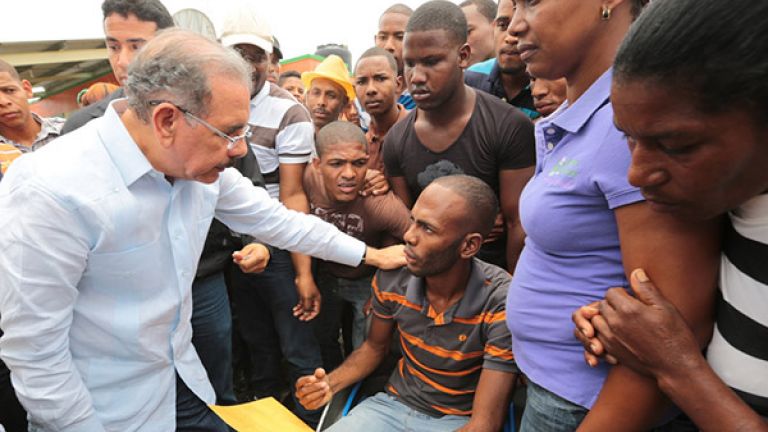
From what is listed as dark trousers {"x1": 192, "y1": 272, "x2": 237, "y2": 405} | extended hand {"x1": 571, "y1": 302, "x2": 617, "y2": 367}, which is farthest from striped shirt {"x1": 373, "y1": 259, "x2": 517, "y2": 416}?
dark trousers {"x1": 192, "y1": 272, "x2": 237, "y2": 405}

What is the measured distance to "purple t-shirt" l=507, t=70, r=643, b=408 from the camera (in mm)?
1091

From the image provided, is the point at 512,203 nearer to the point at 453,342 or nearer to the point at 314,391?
the point at 453,342

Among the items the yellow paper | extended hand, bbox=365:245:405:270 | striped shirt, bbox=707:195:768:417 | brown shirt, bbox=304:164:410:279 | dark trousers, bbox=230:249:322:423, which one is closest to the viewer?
striped shirt, bbox=707:195:768:417

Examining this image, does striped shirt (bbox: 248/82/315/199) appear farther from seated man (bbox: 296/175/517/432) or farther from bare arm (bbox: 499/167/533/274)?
bare arm (bbox: 499/167/533/274)

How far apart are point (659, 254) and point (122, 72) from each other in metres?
2.48

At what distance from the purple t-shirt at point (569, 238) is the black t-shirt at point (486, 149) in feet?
3.20

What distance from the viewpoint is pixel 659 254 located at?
3.23 feet

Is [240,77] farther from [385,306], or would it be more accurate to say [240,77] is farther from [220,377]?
[220,377]

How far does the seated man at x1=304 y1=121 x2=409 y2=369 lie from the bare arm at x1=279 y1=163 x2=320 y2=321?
0.07 m

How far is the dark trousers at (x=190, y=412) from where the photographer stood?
1.98 meters

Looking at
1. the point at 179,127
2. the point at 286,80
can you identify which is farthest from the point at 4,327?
the point at 286,80

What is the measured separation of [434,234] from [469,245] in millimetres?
172

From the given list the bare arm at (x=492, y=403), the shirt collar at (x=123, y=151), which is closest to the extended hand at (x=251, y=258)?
the shirt collar at (x=123, y=151)

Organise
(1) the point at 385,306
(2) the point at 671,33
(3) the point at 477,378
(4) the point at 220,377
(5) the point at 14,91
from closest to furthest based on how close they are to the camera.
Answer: (2) the point at 671,33, (3) the point at 477,378, (1) the point at 385,306, (4) the point at 220,377, (5) the point at 14,91
